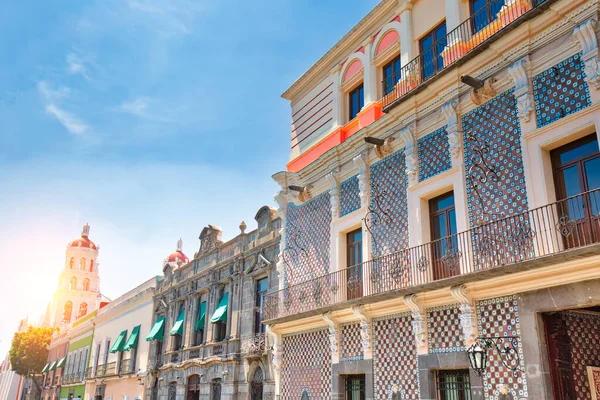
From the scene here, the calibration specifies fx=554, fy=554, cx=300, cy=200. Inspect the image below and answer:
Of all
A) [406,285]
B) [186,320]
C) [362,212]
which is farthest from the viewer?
[186,320]

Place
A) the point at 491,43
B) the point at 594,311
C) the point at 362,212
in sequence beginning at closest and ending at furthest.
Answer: the point at 594,311
the point at 491,43
the point at 362,212

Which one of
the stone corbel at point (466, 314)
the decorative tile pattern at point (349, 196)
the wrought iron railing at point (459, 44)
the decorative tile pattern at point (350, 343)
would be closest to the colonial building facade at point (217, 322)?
the decorative tile pattern at point (350, 343)

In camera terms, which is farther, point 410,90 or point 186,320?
point 186,320

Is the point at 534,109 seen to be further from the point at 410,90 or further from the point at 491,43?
the point at 410,90

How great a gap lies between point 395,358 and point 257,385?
6.57m

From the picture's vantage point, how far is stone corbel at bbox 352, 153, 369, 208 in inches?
480

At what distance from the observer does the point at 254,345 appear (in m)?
15.9

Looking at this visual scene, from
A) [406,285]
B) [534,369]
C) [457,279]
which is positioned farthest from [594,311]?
[406,285]

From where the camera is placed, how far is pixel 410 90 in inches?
444

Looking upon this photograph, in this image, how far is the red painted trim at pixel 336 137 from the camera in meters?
12.6

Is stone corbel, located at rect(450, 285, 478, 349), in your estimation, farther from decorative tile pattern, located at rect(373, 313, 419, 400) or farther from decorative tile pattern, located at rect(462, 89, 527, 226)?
decorative tile pattern, located at rect(373, 313, 419, 400)

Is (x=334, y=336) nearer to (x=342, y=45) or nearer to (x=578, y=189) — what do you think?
(x=578, y=189)

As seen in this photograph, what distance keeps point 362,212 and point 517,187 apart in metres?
3.97

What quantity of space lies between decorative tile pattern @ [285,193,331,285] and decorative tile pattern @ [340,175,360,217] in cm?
58
